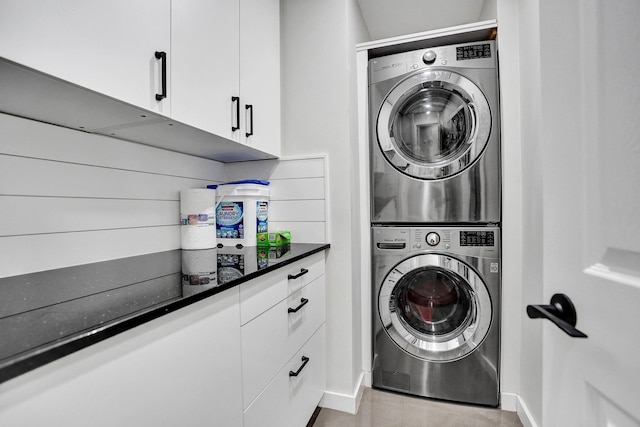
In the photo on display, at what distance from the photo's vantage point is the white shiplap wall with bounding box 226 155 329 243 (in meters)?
1.61

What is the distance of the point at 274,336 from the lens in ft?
3.46

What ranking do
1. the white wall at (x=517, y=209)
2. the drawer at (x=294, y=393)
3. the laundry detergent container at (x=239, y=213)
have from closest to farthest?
the drawer at (x=294, y=393)
the white wall at (x=517, y=209)
the laundry detergent container at (x=239, y=213)

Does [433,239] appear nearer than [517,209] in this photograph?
No

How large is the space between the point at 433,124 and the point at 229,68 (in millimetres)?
1164

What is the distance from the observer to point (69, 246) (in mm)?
988

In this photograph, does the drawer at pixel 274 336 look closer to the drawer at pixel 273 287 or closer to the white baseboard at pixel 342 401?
the drawer at pixel 273 287

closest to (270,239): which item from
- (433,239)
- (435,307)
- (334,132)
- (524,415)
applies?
(334,132)

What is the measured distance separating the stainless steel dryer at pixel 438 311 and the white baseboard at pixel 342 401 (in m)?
0.22

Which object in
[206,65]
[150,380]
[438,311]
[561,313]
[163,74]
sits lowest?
[438,311]

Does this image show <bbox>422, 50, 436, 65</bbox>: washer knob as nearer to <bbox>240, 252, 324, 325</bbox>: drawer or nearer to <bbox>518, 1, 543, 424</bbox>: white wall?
<bbox>518, 1, 543, 424</bbox>: white wall

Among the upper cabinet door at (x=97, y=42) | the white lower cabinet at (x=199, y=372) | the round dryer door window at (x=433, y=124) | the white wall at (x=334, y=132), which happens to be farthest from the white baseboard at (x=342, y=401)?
the upper cabinet door at (x=97, y=42)

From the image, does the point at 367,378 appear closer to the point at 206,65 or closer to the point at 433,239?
the point at 433,239

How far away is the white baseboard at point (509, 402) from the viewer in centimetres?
155

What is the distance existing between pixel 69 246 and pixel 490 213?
1887mm
